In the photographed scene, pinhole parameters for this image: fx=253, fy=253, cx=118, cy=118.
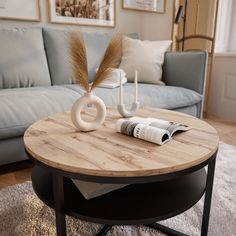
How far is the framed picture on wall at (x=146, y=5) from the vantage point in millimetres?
2528

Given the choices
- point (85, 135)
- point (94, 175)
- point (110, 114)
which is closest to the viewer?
point (94, 175)

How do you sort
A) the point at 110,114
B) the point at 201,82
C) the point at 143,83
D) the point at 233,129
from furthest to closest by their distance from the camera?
1. the point at 233,129
2. the point at 143,83
3. the point at 201,82
4. the point at 110,114

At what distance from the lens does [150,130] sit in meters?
0.79

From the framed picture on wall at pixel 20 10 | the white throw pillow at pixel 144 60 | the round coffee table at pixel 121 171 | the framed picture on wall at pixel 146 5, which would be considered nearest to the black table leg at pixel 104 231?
the round coffee table at pixel 121 171

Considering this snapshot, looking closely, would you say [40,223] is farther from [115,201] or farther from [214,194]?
[214,194]

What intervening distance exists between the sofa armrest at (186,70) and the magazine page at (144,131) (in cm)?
124

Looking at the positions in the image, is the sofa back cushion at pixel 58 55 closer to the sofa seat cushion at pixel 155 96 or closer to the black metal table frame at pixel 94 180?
the sofa seat cushion at pixel 155 96

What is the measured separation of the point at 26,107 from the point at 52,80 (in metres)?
0.68

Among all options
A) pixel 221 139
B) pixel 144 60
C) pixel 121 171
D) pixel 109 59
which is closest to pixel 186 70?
pixel 144 60

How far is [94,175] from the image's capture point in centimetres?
62

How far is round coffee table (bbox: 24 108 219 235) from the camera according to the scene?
630 millimetres

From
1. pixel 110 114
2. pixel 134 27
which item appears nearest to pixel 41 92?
pixel 110 114

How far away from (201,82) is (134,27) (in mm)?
1080

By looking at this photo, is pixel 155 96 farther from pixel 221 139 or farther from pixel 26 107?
pixel 26 107
